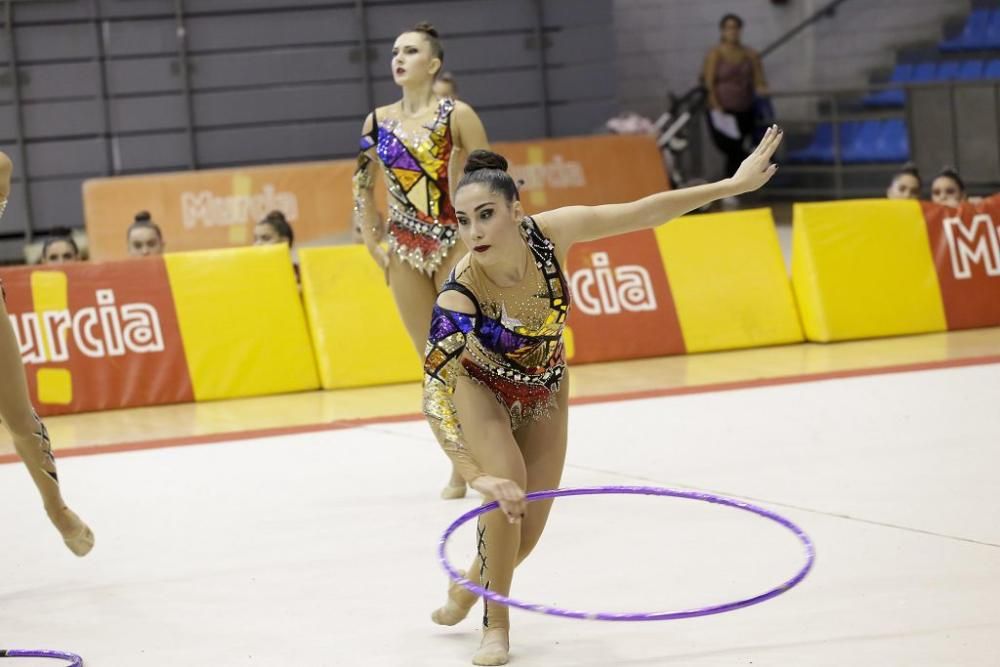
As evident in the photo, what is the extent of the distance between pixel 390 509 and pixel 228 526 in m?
0.59

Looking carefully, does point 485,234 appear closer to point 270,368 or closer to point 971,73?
point 270,368

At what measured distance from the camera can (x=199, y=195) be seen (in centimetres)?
1271

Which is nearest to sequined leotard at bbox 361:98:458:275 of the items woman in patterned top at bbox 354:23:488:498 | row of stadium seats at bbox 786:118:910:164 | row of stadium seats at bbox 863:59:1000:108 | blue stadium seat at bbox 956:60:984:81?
woman in patterned top at bbox 354:23:488:498

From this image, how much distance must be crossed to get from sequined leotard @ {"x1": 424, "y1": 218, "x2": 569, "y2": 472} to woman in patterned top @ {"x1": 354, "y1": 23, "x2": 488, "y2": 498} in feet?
5.07

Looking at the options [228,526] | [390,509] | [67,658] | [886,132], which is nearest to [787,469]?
[390,509]

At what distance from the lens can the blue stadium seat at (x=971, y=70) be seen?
1414cm

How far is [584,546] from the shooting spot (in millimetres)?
4605

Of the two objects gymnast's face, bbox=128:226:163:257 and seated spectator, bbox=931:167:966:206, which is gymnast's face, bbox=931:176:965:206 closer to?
seated spectator, bbox=931:167:966:206

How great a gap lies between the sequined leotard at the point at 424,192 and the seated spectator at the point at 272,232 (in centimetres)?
308

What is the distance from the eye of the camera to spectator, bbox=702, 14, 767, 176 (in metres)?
14.2

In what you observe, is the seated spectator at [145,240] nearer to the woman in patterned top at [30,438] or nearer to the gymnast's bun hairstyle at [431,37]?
the gymnast's bun hairstyle at [431,37]

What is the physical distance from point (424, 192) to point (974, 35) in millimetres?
11132

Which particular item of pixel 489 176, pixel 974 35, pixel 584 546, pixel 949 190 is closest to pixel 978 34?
pixel 974 35

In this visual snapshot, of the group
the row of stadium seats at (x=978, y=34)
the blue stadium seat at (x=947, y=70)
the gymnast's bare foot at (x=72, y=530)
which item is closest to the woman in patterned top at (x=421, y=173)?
the gymnast's bare foot at (x=72, y=530)
